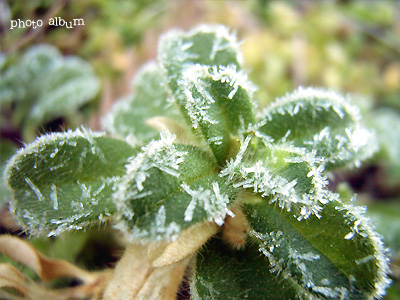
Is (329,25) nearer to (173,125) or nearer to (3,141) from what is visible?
(173,125)

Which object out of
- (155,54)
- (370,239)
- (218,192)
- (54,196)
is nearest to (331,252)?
(370,239)

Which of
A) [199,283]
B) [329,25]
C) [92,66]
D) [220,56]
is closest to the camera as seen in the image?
[199,283]

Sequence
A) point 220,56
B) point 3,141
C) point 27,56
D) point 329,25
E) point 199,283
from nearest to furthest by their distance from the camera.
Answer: point 199,283
point 220,56
point 3,141
point 27,56
point 329,25

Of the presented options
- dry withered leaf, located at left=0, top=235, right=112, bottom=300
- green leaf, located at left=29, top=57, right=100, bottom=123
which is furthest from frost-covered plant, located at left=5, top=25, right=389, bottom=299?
green leaf, located at left=29, top=57, right=100, bottom=123

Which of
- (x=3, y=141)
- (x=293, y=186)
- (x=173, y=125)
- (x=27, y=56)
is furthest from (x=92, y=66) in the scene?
(x=293, y=186)

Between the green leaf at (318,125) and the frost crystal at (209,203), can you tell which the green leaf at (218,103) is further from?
the frost crystal at (209,203)

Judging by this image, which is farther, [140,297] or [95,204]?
[140,297]
